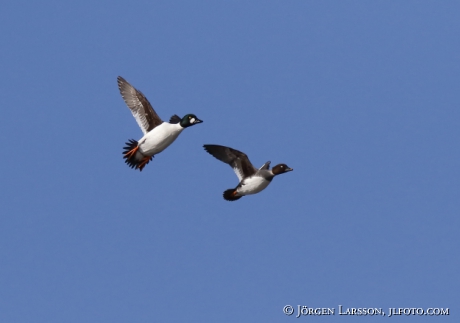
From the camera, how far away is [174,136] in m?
13.4

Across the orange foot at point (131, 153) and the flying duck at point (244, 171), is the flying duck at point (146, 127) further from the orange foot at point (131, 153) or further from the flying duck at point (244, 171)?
the flying duck at point (244, 171)

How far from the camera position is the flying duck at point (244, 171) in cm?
1391

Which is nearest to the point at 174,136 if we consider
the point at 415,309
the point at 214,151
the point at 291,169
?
the point at 214,151

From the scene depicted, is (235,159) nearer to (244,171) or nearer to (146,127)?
(244,171)

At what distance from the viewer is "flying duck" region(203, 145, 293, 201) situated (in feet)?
45.6

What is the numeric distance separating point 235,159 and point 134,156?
2394 mm

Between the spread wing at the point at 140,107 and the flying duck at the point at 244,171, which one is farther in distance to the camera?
the spread wing at the point at 140,107

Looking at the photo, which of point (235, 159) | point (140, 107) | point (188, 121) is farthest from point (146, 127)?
point (235, 159)

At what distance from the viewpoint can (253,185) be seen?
1395 cm

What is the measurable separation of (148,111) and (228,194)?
2.69m

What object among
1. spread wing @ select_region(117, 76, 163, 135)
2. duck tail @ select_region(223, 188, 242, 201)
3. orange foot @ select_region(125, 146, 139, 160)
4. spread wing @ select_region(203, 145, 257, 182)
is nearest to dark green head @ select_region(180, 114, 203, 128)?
spread wing @ select_region(117, 76, 163, 135)

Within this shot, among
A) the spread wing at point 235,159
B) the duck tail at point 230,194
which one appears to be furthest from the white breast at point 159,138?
the duck tail at point 230,194

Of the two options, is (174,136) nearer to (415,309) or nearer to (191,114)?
(191,114)

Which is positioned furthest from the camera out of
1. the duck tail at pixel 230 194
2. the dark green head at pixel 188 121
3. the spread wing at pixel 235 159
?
the spread wing at pixel 235 159
